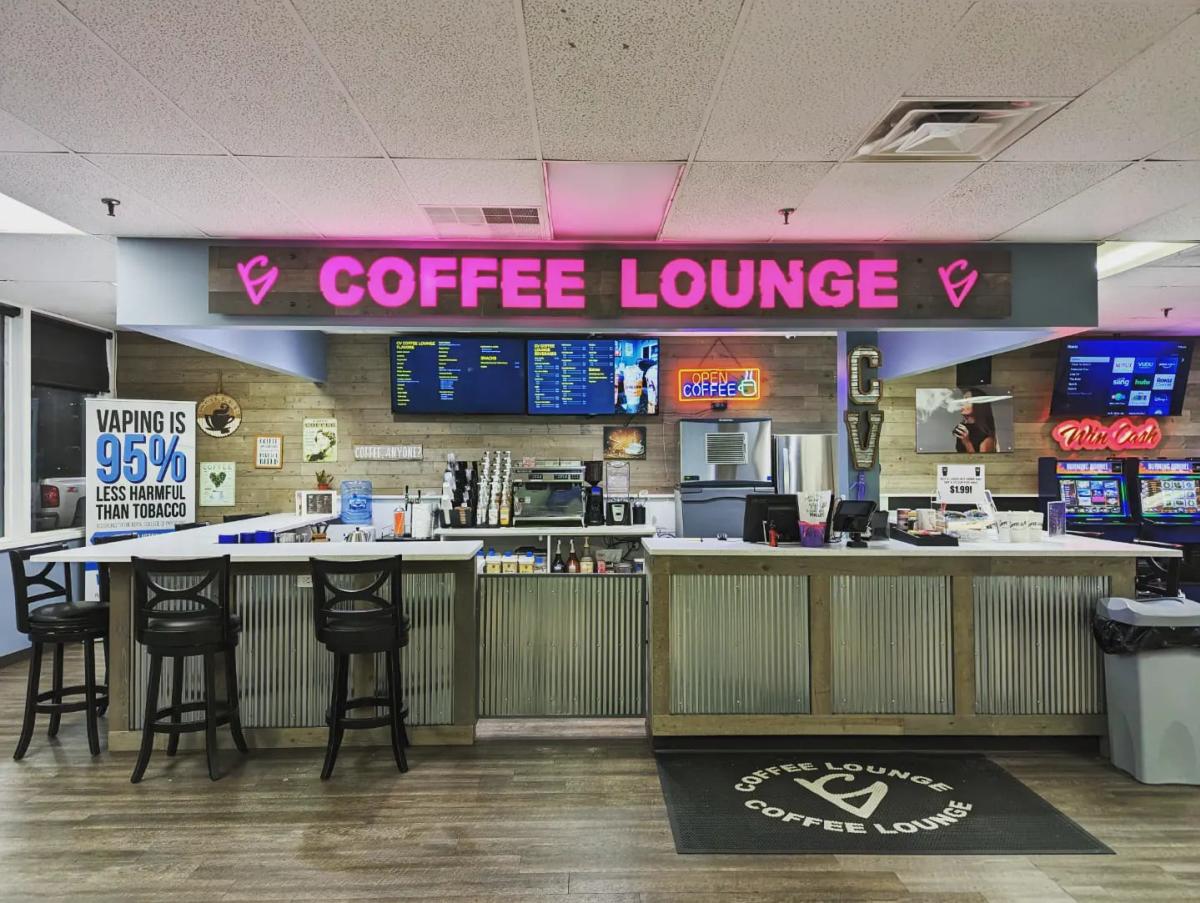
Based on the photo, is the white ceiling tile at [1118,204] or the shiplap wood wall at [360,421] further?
the shiplap wood wall at [360,421]

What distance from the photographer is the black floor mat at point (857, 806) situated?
2.93 metres

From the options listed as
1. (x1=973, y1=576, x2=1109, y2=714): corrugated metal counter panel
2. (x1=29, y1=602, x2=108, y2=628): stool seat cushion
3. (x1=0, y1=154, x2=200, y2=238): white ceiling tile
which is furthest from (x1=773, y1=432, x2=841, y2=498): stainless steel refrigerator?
(x1=29, y1=602, x2=108, y2=628): stool seat cushion

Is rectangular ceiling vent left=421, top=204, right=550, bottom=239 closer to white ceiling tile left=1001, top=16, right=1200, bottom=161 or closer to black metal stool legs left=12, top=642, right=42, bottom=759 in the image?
white ceiling tile left=1001, top=16, right=1200, bottom=161

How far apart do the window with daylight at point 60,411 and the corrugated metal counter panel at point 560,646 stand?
15.5ft

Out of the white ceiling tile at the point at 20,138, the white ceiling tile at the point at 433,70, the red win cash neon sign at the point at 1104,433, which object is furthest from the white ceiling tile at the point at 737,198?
the red win cash neon sign at the point at 1104,433

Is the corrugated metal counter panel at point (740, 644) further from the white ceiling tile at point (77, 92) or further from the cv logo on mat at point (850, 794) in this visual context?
the white ceiling tile at point (77, 92)

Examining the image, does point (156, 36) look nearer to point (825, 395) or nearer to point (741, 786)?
point (741, 786)

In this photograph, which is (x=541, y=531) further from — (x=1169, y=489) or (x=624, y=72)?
(x=1169, y=489)

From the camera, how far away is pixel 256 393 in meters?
7.34

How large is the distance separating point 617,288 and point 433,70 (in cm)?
184

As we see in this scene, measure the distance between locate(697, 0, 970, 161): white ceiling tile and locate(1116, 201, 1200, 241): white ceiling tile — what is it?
210cm

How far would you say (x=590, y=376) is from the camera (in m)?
6.94

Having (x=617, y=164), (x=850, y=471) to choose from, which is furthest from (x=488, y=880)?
(x=850, y=471)

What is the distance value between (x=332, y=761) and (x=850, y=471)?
3.72 metres
